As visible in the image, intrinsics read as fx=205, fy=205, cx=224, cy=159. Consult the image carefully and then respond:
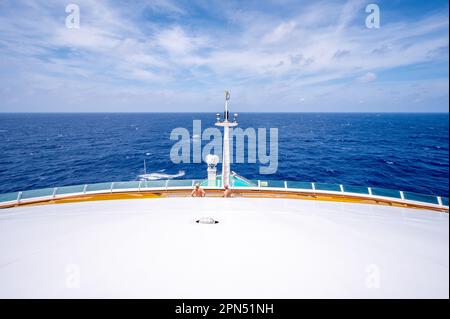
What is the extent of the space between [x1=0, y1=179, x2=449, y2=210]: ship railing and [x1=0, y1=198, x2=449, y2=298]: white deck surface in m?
4.99

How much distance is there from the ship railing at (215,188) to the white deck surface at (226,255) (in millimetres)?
4990

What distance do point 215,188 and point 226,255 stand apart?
334 inches

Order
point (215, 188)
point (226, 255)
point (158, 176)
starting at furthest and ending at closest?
point (158, 176) < point (215, 188) < point (226, 255)

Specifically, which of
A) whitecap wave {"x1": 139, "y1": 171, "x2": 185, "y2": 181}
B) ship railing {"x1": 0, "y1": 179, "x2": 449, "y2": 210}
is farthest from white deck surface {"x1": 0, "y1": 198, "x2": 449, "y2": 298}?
whitecap wave {"x1": 139, "y1": 171, "x2": 185, "y2": 181}

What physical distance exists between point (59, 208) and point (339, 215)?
28.0 ft

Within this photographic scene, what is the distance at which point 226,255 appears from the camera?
3590 millimetres

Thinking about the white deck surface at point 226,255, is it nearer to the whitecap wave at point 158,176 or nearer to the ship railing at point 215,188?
the ship railing at point 215,188

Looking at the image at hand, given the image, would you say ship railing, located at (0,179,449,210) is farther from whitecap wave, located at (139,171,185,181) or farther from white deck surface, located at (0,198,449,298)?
whitecap wave, located at (139,171,185,181)

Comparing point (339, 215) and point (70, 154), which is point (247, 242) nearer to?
point (339, 215)

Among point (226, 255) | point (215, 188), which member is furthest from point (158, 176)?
point (226, 255)

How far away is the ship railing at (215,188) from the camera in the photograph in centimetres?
944

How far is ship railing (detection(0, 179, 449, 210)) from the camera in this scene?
9438 mm

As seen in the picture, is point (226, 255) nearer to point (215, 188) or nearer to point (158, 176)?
point (215, 188)

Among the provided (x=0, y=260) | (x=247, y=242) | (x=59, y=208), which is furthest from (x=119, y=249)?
(x=59, y=208)
